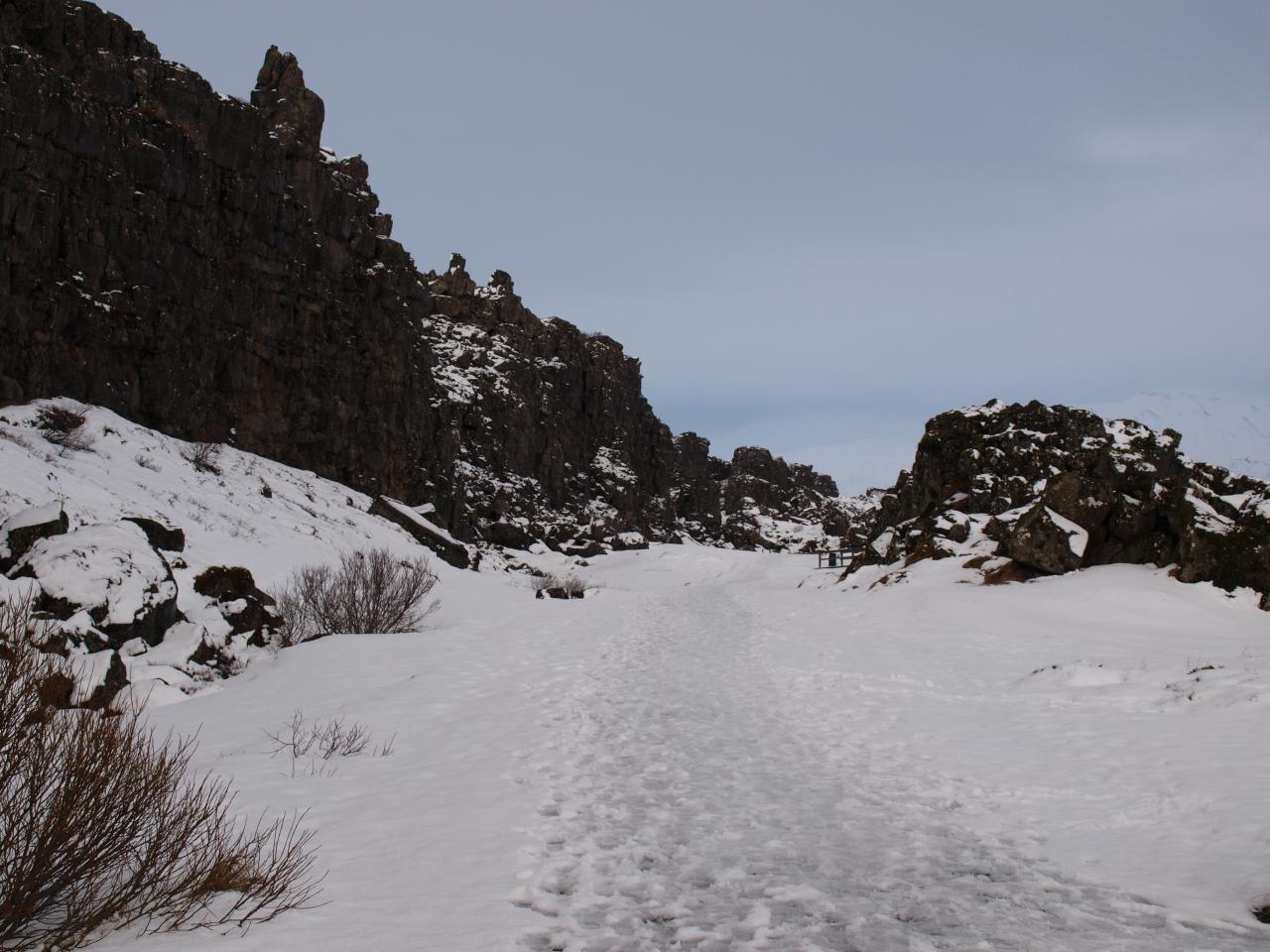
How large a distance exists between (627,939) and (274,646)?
37.1ft

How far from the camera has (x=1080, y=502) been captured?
19375mm

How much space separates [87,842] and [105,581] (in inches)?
327

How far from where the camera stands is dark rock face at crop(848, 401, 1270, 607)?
16.2 meters

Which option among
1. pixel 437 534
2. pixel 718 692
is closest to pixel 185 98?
pixel 437 534

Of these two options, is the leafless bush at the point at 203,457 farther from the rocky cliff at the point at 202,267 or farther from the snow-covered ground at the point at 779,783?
the snow-covered ground at the point at 779,783

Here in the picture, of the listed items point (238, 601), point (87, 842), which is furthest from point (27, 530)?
point (87, 842)

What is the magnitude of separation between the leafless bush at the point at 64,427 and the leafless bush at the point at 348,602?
9736mm

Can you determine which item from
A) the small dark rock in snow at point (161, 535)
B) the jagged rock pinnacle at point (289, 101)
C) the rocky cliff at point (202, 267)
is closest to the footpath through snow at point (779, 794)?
→ the small dark rock in snow at point (161, 535)

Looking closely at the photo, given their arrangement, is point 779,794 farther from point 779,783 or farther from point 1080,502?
point 1080,502

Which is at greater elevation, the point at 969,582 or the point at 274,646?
the point at 969,582

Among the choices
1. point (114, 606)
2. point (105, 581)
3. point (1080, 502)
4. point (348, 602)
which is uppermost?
point (1080, 502)

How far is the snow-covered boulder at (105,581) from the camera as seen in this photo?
369 inches

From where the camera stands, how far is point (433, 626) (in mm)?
17875

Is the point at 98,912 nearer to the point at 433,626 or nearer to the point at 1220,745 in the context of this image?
the point at 1220,745
